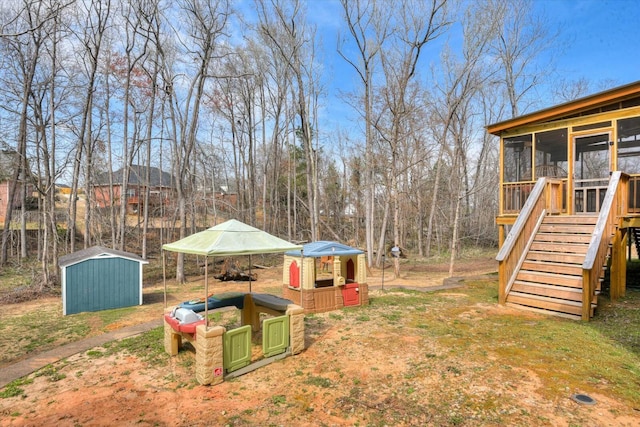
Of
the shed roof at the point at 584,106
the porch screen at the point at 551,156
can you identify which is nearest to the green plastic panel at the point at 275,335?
the shed roof at the point at 584,106

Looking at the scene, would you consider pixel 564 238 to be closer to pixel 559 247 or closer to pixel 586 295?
pixel 559 247

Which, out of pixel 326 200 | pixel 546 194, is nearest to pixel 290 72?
pixel 326 200

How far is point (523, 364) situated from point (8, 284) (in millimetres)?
15228

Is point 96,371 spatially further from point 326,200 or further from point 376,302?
point 326,200

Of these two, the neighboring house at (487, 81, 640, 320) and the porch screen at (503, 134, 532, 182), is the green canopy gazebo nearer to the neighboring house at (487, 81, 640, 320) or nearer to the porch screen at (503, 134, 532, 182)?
the neighboring house at (487, 81, 640, 320)

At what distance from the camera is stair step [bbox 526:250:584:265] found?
7589 mm

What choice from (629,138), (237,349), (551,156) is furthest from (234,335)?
(629,138)

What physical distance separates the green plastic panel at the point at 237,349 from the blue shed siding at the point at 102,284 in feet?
20.1

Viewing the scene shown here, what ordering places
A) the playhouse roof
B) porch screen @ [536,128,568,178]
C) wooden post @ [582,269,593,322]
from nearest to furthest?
wooden post @ [582,269,593,322] < the playhouse roof < porch screen @ [536,128,568,178]

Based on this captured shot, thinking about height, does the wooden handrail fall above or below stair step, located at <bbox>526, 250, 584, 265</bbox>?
above

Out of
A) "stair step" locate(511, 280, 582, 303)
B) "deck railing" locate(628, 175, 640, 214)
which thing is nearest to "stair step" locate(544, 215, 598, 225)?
"deck railing" locate(628, 175, 640, 214)

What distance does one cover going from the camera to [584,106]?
9.34 meters

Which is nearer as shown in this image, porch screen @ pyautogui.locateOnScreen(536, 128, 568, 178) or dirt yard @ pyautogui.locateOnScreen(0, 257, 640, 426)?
dirt yard @ pyautogui.locateOnScreen(0, 257, 640, 426)

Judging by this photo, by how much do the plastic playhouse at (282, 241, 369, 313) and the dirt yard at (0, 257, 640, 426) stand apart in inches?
74.7
